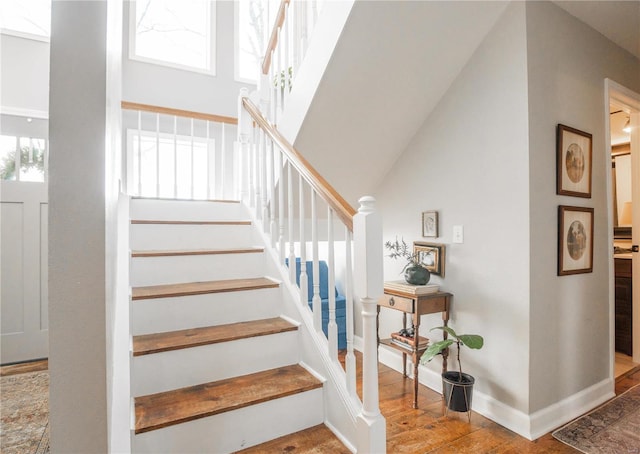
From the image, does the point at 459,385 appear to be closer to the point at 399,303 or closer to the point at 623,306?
the point at 399,303

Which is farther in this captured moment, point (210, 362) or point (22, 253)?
point (22, 253)

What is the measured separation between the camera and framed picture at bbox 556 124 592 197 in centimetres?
220

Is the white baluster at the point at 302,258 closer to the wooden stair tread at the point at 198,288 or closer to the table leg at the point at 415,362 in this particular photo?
the wooden stair tread at the point at 198,288

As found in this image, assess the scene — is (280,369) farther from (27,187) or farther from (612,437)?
(27,187)

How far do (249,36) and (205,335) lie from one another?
4307mm

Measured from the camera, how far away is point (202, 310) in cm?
192

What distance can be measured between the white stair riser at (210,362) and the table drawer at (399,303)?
890mm

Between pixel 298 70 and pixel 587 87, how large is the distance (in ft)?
6.52

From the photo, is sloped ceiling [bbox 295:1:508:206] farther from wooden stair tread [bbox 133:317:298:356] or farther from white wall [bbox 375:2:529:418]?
wooden stair tread [bbox 133:317:298:356]

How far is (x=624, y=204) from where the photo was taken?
400 centimetres

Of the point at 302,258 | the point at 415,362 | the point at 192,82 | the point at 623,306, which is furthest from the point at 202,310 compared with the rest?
the point at 623,306

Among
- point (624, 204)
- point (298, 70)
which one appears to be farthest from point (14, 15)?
point (624, 204)

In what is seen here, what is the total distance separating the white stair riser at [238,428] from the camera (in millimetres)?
1375

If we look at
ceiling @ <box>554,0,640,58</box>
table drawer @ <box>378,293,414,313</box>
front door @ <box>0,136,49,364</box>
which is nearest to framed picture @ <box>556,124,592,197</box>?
ceiling @ <box>554,0,640,58</box>
